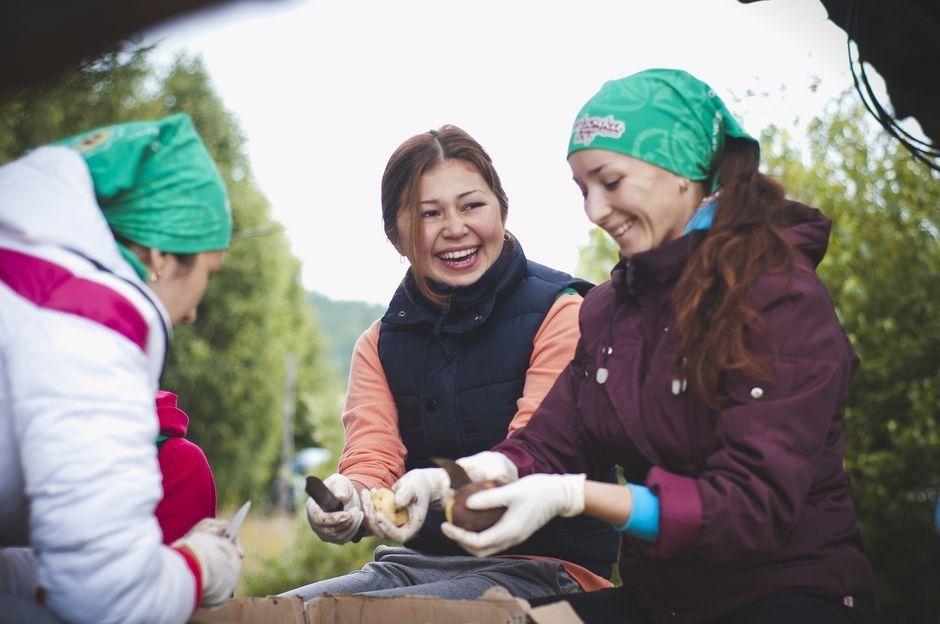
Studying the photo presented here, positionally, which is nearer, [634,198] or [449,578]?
[634,198]

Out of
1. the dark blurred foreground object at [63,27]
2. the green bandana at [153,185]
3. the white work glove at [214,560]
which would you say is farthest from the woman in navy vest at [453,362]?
the dark blurred foreground object at [63,27]

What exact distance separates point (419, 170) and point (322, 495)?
104 cm

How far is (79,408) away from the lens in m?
1.53

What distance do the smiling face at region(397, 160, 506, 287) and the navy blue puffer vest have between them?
0.18 feet

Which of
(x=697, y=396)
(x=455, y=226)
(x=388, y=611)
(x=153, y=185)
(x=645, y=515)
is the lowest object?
A: (x=388, y=611)

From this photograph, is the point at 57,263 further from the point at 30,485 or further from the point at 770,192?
the point at 770,192

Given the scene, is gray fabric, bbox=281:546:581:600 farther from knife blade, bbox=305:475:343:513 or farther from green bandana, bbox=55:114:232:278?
green bandana, bbox=55:114:232:278

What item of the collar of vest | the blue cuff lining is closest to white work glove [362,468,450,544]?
the blue cuff lining

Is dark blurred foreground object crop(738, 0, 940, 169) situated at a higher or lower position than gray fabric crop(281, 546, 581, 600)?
higher

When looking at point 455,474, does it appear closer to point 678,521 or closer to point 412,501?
point 412,501

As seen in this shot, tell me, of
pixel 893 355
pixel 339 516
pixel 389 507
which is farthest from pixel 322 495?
pixel 893 355

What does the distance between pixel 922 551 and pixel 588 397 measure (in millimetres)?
4044

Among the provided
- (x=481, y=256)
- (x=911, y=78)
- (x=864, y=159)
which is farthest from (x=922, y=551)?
(x=481, y=256)

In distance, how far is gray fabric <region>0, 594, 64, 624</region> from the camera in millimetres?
1551
